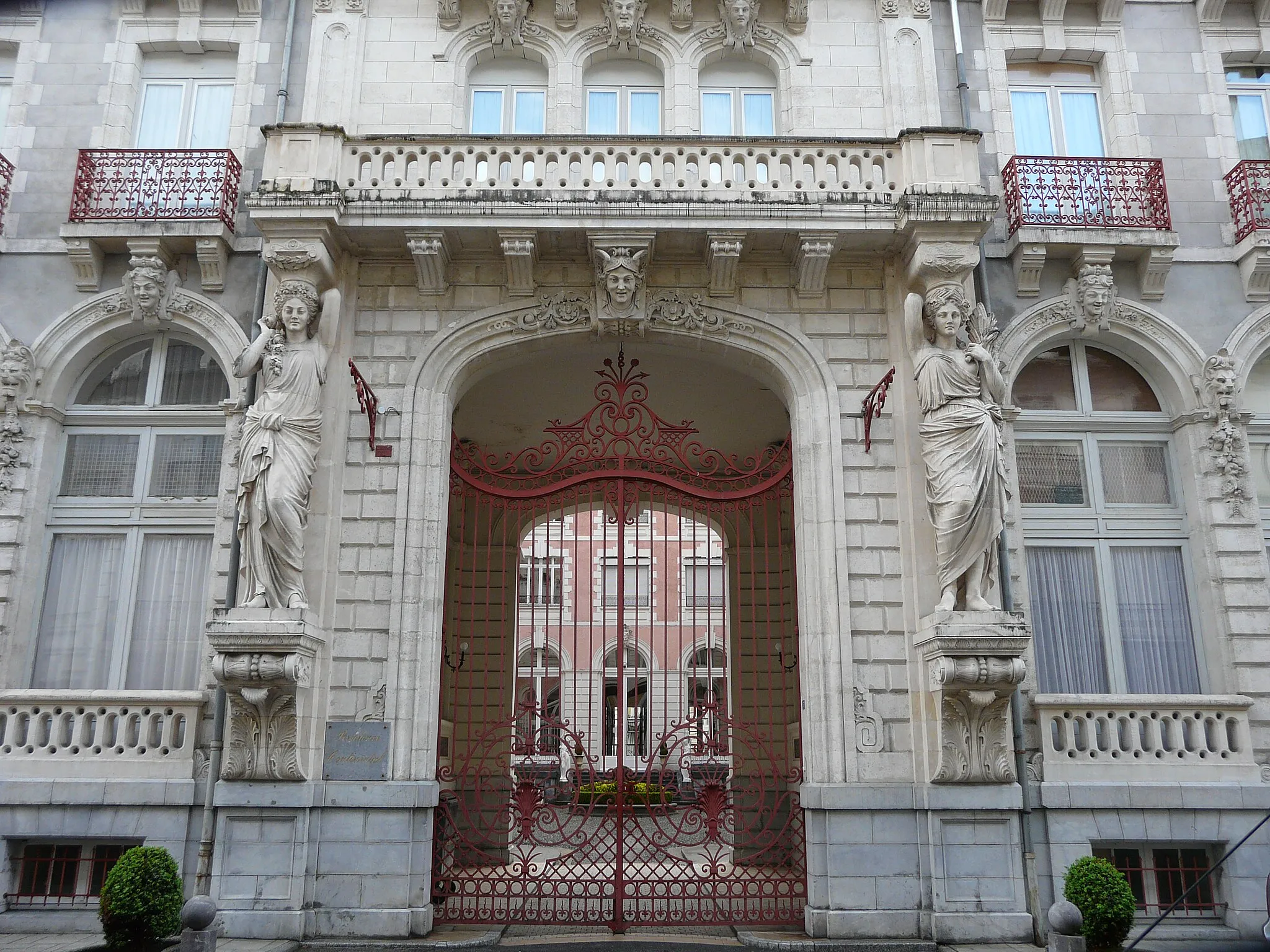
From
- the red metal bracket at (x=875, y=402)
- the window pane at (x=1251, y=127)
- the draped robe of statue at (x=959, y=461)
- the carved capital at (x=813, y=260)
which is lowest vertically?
the draped robe of statue at (x=959, y=461)

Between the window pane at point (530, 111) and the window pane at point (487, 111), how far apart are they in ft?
0.69

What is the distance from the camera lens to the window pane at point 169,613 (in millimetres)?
10883

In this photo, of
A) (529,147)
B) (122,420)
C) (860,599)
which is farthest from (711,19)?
(122,420)

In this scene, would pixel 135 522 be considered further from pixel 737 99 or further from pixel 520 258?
pixel 737 99

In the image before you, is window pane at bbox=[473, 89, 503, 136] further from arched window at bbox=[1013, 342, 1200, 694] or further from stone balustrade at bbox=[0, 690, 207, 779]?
stone balustrade at bbox=[0, 690, 207, 779]

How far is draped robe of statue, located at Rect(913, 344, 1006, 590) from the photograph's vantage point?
9.72 m

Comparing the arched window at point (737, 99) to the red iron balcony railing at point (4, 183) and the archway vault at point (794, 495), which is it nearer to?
the archway vault at point (794, 495)

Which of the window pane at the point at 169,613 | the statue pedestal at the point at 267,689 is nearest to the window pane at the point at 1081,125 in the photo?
the statue pedestal at the point at 267,689

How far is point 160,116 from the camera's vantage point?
1260cm

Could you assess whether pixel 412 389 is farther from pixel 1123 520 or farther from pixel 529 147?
pixel 1123 520

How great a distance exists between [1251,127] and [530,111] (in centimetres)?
896

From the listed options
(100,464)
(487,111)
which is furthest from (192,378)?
(487,111)

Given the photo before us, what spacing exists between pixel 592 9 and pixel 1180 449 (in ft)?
28.8

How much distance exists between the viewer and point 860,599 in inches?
407
